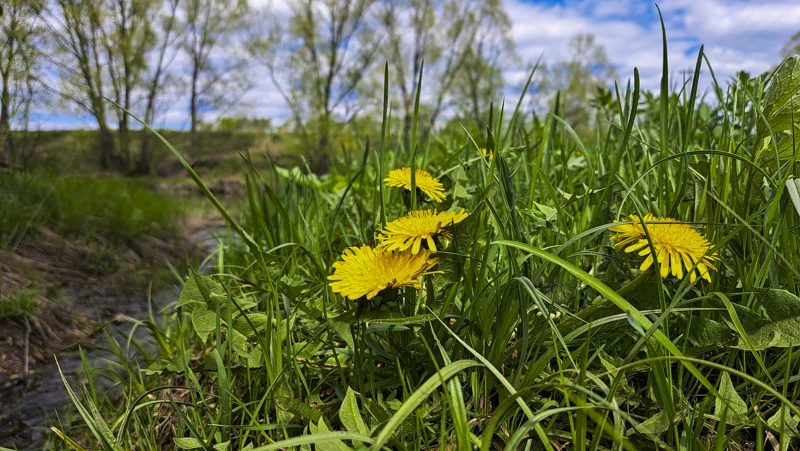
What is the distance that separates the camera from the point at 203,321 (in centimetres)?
87

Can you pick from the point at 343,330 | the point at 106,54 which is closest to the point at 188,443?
the point at 343,330

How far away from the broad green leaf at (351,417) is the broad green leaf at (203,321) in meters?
0.34

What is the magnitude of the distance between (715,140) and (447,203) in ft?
3.72

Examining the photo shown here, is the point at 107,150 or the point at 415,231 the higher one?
the point at 107,150

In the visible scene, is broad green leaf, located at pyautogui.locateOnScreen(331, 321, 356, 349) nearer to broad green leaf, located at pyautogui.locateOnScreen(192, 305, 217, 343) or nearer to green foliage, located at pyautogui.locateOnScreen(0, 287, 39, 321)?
broad green leaf, located at pyautogui.locateOnScreen(192, 305, 217, 343)

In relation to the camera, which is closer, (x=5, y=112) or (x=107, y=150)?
(x=5, y=112)

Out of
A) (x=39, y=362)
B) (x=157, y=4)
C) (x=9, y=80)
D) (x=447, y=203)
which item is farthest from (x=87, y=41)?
(x=447, y=203)

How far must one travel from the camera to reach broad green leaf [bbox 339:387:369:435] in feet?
2.09

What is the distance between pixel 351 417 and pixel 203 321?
1.29ft

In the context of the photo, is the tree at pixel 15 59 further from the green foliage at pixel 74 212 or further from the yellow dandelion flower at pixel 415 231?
the yellow dandelion flower at pixel 415 231

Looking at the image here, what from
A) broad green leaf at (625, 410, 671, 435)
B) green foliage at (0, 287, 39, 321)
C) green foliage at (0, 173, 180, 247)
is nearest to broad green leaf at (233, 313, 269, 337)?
broad green leaf at (625, 410, 671, 435)

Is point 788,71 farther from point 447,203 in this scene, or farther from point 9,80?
point 9,80

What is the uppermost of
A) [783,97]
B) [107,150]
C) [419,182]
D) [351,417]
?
[107,150]

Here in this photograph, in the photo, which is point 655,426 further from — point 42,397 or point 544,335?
point 42,397
